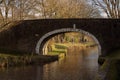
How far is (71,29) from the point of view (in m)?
33.7

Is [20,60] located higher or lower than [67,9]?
lower

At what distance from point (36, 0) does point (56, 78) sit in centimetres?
2229

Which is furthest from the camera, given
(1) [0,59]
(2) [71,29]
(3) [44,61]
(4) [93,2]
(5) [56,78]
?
(4) [93,2]

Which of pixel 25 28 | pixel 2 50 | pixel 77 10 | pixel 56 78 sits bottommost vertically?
pixel 56 78

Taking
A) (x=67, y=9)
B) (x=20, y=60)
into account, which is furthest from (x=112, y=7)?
(x=20, y=60)

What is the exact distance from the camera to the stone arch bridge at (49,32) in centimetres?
3359

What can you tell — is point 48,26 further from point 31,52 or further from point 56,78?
point 56,78

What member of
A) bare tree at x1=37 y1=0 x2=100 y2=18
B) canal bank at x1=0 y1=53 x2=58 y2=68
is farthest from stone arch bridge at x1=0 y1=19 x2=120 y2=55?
bare tree at x1=37 y1=0 x2=100 y2=18

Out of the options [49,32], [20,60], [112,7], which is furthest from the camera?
[112,7]

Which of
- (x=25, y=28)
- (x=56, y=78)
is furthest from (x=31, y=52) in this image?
(x=56, y=78)

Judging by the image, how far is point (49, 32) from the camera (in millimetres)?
33906

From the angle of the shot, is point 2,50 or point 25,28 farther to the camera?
point 25,28

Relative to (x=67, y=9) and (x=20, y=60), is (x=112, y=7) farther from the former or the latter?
(x=20, y=60)

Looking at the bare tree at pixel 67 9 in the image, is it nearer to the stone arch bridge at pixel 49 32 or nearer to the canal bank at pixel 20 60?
the stone arch bridge at pixel 49 32
